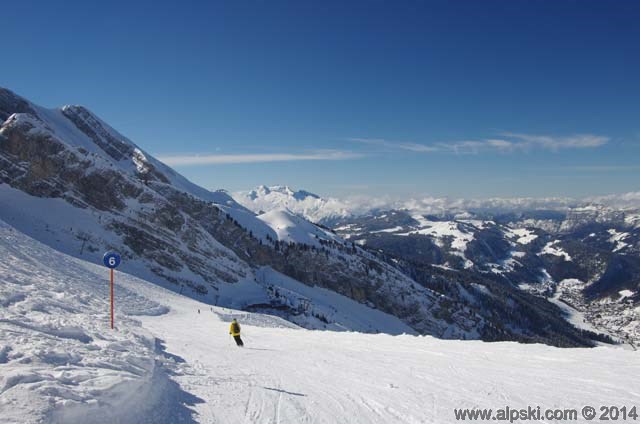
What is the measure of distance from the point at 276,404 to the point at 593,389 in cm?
974

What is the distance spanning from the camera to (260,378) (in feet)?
41.9

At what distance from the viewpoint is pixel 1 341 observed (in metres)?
9.49

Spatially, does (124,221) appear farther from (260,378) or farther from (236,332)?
(260,378)

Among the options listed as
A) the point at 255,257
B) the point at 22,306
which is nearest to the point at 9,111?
the point at 255,257

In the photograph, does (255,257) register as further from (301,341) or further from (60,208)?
(301,341)

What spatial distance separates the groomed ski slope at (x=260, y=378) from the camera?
25.7ft

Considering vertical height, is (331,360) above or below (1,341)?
below

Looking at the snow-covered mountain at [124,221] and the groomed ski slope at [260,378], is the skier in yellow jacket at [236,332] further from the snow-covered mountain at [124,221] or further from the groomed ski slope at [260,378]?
the snow-covered mountain at [124,221]

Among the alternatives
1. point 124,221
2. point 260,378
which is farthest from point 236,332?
point 124,221

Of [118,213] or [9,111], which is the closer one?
[118,213]

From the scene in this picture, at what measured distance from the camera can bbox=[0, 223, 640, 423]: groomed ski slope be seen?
782 centimetres

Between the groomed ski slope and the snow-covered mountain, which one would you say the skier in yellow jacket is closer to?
the groomed ski slope

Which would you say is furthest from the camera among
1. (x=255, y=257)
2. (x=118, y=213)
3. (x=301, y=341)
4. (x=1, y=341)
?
(x=255, y=257)

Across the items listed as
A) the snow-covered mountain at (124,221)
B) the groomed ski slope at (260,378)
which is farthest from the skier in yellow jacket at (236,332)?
the snow-covered mountain at (124,221)
